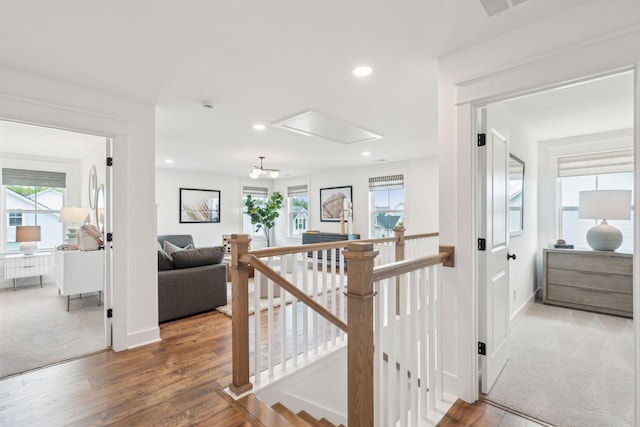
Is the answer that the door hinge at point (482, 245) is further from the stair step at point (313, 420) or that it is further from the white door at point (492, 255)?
the stair step at point (313, 420)

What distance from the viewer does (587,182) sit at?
4309mm

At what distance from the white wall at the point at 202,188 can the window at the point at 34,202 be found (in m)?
1.75

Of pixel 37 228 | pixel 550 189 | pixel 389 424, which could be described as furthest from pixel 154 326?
pixel 550 189

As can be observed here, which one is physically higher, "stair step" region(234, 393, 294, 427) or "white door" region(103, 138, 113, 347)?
"white door" region(103, 138, 113, 347)

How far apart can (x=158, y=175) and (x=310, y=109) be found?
5298mm

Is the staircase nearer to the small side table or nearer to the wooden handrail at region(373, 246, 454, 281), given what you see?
the wooden handrail at region(373, 246, 454, 281)

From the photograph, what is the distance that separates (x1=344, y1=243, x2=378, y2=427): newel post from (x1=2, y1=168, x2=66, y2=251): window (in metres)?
6.77

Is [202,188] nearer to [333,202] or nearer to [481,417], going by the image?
[333,202]

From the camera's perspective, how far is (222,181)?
26.9ft

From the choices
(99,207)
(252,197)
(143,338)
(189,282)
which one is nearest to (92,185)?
(99,207)

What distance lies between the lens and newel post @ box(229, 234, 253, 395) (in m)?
2.08

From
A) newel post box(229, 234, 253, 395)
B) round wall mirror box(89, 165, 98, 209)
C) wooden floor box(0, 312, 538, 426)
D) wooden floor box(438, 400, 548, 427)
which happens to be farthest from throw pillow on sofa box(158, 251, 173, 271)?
Result: wooden floor box(438, 400, 548, 427)

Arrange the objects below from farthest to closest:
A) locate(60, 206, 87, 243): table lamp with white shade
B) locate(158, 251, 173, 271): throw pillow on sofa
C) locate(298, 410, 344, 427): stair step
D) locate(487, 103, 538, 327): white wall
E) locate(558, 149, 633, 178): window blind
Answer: locate(60, 206, 87, 243): table lamp with white shade → locate(558, 149, 633, 178): window blind → locate(158, 251, 173, 271): throw pillow on sofa → locate(487, 103, 538, 327): white wall → locate(298, 410, 344, 427): stair step

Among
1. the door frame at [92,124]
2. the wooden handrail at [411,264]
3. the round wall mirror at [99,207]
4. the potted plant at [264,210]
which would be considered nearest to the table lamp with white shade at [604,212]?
the wooden handrail at [411,264]
